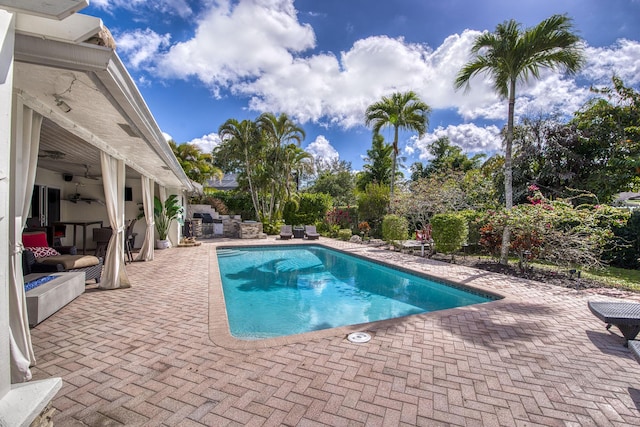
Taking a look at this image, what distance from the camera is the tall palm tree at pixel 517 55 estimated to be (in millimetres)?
8094

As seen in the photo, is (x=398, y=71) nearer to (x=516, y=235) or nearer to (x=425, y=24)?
(x=425, y=24)

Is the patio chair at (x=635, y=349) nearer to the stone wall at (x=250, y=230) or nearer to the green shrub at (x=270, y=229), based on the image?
the stone wall at (x=250, y=230)

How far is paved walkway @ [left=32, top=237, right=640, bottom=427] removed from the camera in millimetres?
2451

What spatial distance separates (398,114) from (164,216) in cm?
1235

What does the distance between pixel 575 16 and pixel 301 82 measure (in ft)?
38.7

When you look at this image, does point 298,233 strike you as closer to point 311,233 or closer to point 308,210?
point 311,233

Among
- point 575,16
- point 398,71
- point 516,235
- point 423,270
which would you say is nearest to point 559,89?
point 575,16

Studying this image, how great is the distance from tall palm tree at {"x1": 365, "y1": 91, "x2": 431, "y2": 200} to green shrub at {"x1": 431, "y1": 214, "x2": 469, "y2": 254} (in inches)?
183

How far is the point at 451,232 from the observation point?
10.4m

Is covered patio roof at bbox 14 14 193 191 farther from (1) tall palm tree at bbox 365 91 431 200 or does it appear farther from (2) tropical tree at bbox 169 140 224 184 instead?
(2) tropical tree at bbox 169 140 224 184

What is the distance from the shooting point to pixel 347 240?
1666cm

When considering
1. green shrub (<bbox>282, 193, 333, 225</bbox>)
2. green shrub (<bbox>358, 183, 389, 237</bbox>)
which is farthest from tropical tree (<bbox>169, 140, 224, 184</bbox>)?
green shrub (<bbox>358, 183, 389, 237</bbox>)

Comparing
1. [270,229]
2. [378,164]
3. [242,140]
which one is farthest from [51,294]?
[378,164]

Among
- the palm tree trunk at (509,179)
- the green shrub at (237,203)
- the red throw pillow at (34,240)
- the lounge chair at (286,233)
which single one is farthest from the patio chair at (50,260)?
the green shrub at (237,203)
